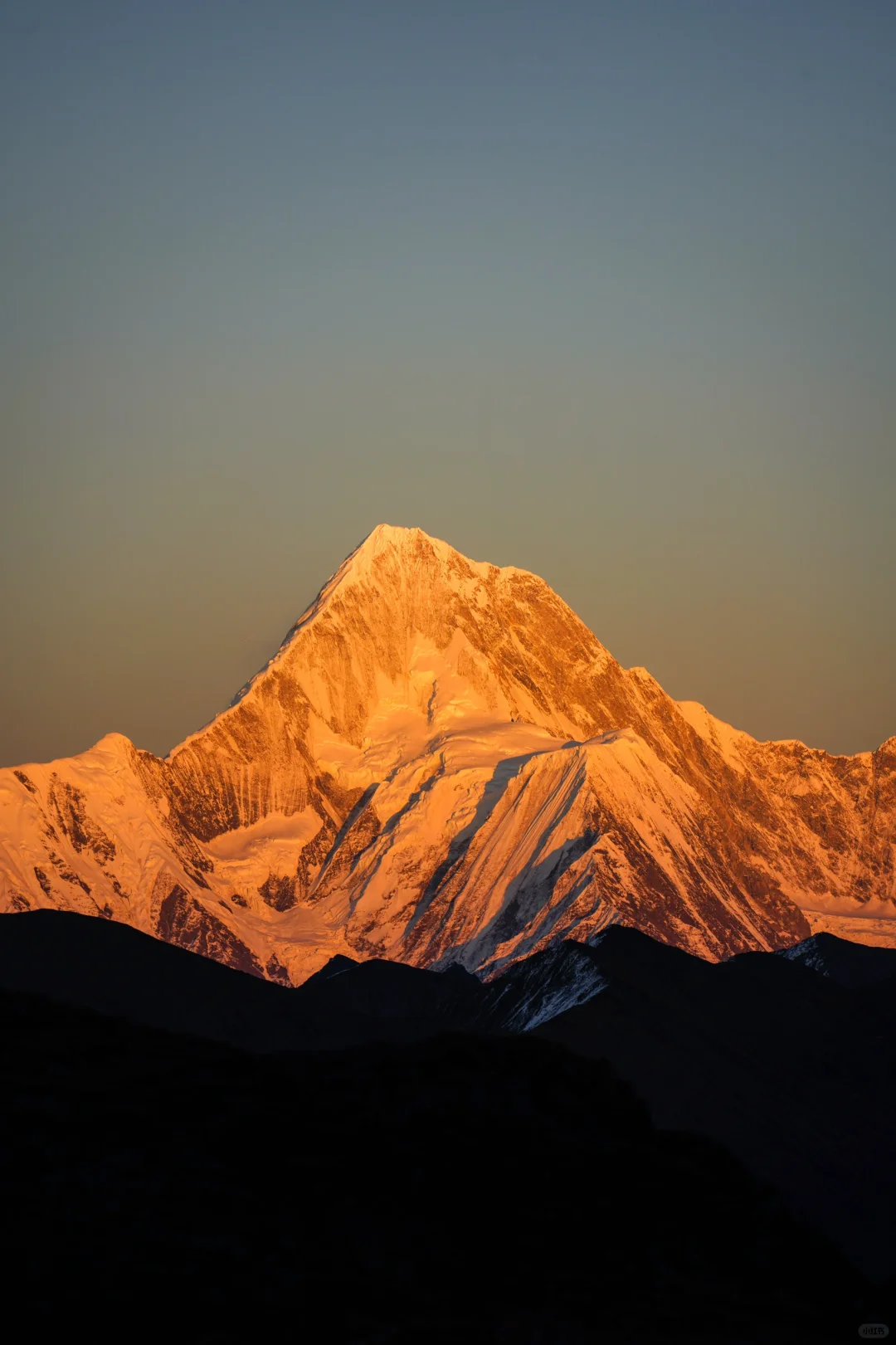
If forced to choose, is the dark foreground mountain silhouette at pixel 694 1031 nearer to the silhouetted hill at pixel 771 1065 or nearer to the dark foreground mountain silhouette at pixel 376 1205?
the silhouetted hill at pixel 771 1065

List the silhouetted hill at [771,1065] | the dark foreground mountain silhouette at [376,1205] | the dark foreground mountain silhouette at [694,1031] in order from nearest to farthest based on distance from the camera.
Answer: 1. the dark foreground mountain silhouette at [376,1205]
2. the silhouetted hill at [771,1065]
3. the dark foreground mountain silhouette at [694,1031]

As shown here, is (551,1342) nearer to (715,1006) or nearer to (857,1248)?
(857,1248)

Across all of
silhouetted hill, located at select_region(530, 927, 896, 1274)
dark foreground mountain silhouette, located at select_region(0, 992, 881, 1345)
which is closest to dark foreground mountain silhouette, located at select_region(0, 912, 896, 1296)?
silhouetted hill, located at select_region(530, 927, 896, 1274)

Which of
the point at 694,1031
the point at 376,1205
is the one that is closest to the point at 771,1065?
the point at 694,1031

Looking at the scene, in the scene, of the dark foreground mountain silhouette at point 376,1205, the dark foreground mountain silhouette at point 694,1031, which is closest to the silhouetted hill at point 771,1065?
the dark foreground mountain silhouette at point 694,1031

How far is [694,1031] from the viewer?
6939 inches

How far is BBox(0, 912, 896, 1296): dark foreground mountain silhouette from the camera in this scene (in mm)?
153125

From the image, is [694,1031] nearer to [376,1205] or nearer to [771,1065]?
[771,1065]

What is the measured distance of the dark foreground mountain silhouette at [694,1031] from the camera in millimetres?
153125

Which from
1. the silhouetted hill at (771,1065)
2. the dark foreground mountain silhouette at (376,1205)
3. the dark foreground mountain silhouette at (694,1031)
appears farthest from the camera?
the dark foreground mountain silhouette at (694,1031)

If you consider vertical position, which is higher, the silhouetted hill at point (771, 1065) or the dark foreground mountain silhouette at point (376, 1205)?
the dark foreground mountain silhouette at point (376, 1205)

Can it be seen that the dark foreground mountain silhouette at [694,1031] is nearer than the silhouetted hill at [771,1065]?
No

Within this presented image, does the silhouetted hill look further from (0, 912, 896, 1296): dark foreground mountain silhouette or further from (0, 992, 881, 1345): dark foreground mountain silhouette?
(0, 992, 881, 1345): dark foreground mountain silhouette

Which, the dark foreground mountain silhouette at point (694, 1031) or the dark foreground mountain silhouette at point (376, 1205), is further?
the dark foreground mountain silhouette at point (694, 1031)
